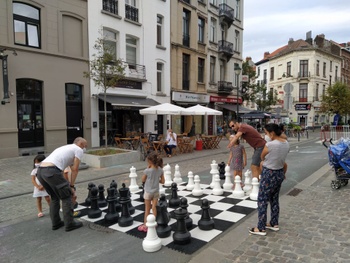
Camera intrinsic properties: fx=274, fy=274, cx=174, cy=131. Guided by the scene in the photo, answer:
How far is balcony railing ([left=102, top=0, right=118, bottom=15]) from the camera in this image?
15.9 metres

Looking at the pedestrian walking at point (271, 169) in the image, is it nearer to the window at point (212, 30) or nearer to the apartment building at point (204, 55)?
the apartment building at point (204, 55)

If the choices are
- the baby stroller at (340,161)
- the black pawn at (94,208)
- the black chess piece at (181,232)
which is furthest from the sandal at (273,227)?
the baby stroller at (340,161)

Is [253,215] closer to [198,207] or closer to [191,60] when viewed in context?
[198,207]

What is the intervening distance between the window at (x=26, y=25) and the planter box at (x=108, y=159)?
21.5 ft

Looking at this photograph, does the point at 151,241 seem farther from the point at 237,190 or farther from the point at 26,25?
the point at 26,25

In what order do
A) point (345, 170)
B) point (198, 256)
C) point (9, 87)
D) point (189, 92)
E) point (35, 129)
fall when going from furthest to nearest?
point (189, 92)
point (35, 129)
point (9, 87)
point (345, 170)
point (198, 256)

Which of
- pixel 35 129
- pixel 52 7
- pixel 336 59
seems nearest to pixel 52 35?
pixel 52 7

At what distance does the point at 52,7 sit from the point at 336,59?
1822 inches

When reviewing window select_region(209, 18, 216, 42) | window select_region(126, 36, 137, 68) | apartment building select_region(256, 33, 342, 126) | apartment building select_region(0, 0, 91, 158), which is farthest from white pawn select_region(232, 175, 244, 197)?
apartment building select_region(256, 33, 342, 126)

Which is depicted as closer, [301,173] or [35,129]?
[301,173]

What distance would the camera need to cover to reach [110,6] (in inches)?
640

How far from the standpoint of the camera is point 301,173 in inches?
345

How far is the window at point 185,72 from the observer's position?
878 inches

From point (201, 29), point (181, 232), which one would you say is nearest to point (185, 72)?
point (201, 29)
